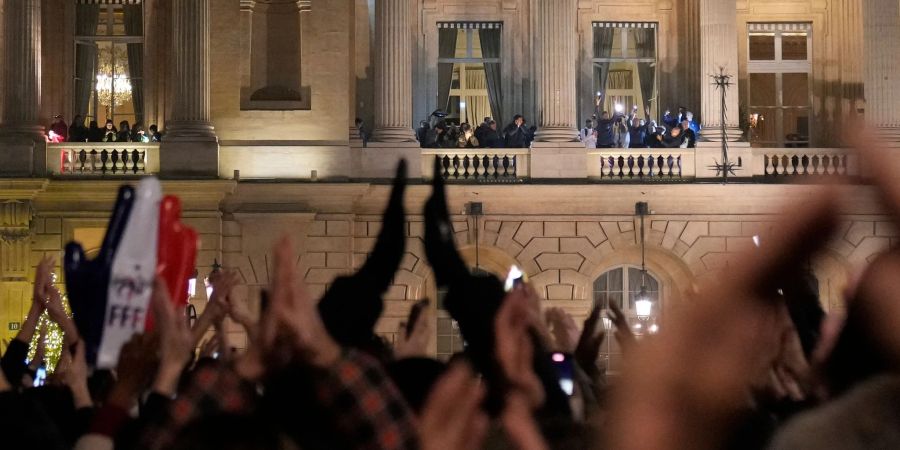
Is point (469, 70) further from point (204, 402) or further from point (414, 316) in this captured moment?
point (204, 402)

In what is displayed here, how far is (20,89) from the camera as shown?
112 feet

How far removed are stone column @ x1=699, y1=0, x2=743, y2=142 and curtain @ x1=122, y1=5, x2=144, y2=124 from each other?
46.1ft

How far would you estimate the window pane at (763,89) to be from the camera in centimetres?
3862

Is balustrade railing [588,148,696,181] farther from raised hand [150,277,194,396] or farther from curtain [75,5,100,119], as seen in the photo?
raised hand [150,277,194,396]

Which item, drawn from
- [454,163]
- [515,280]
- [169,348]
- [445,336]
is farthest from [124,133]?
[169,348]

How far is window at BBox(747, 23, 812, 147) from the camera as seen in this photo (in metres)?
38.4

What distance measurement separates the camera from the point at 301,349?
524cm

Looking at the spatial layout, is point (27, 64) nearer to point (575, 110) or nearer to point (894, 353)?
point (575, 110)

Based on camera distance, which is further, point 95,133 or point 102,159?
point 95,133

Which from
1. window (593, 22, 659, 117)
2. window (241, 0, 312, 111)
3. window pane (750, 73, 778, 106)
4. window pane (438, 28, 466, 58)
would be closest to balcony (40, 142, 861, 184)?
window (241, 0, 312, 111)

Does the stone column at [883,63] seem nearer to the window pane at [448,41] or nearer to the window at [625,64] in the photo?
the window at [625,64]

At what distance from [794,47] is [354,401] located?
3508 centimetres

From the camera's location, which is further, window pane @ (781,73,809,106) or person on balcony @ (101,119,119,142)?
window pane @ (781,73,809,106)

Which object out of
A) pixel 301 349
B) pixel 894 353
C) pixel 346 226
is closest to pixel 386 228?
pixel 301 349
